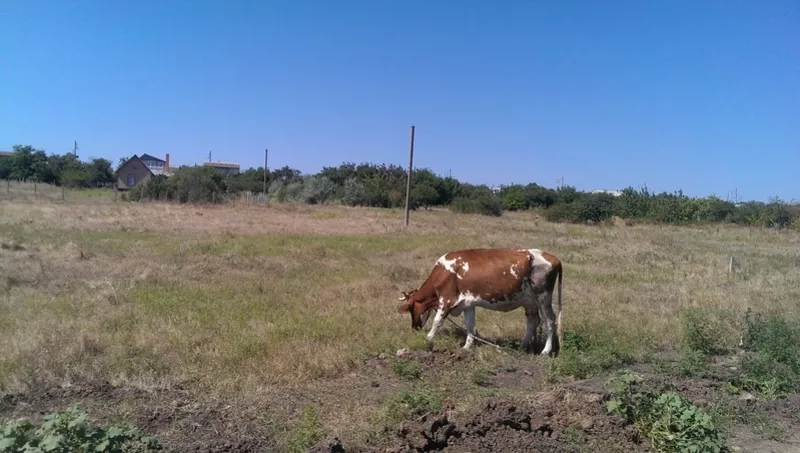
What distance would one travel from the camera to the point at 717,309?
42.0 feet

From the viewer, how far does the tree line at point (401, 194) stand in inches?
2116

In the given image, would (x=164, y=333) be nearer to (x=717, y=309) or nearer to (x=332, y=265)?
(x=332, y=265)

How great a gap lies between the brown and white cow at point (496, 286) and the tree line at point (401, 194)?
44.2 meters

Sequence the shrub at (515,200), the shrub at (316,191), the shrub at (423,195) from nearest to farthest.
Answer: the shrub at (316,191), the shrub at (423,195), the shrub at (515,200)

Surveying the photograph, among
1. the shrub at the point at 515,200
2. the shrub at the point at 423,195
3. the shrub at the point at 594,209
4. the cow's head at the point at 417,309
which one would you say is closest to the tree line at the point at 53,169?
the shrub at the point at 423,195

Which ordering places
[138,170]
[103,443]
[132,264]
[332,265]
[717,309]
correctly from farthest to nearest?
[138,170]
[332,265]
[132,264]
[717,309]
[103,443]

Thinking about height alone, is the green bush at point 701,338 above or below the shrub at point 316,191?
below

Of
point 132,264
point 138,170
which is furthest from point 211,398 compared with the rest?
point 138,170

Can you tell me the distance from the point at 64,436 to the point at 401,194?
59327 mm

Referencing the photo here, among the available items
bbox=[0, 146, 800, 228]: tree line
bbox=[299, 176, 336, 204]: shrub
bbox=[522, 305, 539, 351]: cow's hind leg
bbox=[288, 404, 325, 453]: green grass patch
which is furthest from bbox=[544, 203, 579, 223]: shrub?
bbox=[288, 404, 325, 453]: green grass patch

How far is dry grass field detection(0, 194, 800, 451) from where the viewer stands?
20.7ft

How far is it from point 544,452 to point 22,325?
8311 millimetres

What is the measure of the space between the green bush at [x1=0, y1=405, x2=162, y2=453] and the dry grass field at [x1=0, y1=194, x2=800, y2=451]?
1.13 metres

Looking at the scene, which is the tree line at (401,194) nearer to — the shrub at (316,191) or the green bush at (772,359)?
the shrub at (316,191)
